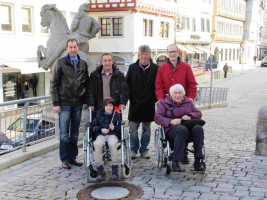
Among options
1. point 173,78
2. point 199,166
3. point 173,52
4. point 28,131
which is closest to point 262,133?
point 199,166

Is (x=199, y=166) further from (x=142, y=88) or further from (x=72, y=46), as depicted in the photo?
(x=72, y=46)

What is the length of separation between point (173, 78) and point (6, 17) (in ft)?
56.9

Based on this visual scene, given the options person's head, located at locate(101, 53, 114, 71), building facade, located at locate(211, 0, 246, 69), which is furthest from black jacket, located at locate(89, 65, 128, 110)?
building facade, located at locate(211, 0, 246, 69)

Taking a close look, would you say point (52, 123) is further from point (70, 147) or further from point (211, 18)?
point (211, 18)

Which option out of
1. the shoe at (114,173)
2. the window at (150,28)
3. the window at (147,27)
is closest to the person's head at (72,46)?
the shoe at (114,173)

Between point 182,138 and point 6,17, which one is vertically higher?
point 6,17

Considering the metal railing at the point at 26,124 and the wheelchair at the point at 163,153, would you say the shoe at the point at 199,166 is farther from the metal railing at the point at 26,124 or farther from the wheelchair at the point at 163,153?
the metal railing at the point at 26,124

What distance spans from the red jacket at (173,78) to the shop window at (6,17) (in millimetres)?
16809

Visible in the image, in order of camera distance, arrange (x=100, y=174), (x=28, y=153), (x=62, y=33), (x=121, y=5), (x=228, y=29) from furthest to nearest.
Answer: (x=228, y=29) < (x=121, y=5) < (x=62, y=33) < (x=28, y=153) < (x=100, y=174)

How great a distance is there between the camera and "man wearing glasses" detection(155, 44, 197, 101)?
629 centimetres

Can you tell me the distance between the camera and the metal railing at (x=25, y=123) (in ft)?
22.3

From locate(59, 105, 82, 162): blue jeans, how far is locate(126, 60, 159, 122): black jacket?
39.8 inches

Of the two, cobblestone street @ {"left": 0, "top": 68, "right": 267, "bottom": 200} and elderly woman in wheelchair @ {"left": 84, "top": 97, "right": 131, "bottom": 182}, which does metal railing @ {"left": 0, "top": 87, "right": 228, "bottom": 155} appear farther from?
elderly woman in wheelchair @ {"left": 84, "top": 97, "right": 131, "bottom": 182}

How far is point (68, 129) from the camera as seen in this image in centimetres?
616
